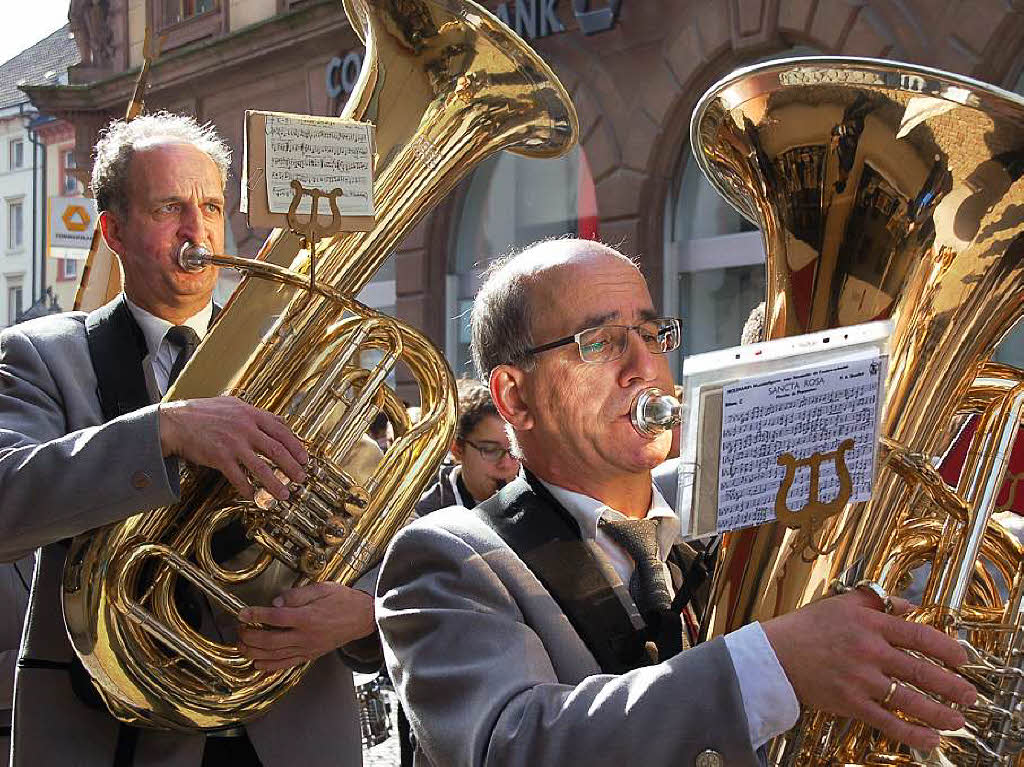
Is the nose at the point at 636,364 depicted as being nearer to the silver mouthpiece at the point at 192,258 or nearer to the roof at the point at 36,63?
the silver mouthpiece at the point at 192,258

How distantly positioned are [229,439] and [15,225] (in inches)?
1391

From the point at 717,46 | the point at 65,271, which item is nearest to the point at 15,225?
the point at 65,271

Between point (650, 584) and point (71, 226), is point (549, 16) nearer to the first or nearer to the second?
point (71, 226)

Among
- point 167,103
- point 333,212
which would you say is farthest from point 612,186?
point 333,212

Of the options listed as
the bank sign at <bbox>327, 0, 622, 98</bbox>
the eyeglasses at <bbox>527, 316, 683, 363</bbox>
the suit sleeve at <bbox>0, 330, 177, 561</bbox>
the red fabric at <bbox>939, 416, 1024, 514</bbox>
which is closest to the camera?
the eyeglasses at <bbox>527, 316, 683, 363</bbox>

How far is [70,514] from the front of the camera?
2422mm

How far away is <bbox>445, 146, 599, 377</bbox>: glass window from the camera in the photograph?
1158 centimetres

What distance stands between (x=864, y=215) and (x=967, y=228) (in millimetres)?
160

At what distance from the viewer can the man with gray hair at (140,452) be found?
2.42m

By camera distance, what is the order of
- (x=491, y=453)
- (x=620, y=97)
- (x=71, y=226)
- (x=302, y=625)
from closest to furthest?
(x=302, y=625) → (x=491, y=453) → (x=71, y=226) → (x=620, y=97)

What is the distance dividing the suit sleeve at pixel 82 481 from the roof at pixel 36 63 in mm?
34149

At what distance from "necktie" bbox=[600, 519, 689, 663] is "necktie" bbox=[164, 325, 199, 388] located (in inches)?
40.9

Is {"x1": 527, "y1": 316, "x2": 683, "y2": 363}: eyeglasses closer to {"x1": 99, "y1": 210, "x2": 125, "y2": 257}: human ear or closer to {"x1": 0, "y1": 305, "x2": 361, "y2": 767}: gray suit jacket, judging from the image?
{"x1": 0, "y1": 305, "x2": 361, "y2": 767}: gray suit jacket

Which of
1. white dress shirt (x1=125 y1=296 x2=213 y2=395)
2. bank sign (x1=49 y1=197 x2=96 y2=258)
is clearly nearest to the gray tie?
white dress shirt (x1=125 y1=296 x2=213 y2=395)
